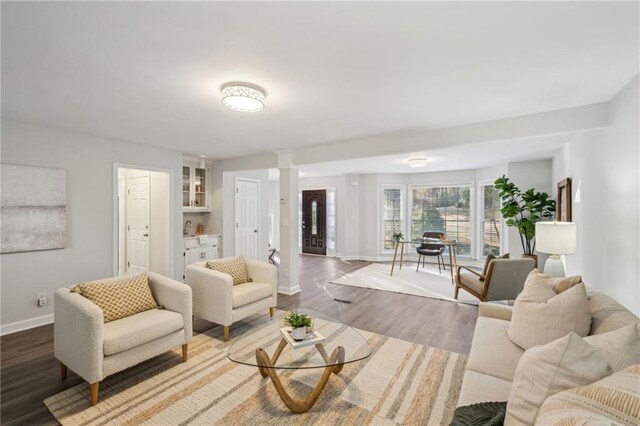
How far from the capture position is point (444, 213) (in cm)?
Result: 754

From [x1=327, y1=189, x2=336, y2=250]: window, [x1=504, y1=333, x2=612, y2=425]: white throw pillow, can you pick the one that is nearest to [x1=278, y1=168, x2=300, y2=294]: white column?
[x1=327, y1=189, x2=336, y2=250]: window

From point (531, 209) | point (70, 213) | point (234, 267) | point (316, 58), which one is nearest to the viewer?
point (316, 58)

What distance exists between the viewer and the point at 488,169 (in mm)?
6602

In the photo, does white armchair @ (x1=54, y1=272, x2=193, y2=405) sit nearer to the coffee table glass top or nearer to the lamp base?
the coffee table glass top

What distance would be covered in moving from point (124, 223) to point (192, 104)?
3.94 meters

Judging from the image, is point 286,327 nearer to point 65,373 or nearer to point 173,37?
point 65,373

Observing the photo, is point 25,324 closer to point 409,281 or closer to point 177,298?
point 177,298

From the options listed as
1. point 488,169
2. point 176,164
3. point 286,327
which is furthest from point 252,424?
point 488,169

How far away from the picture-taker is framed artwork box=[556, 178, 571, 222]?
385 centimetres

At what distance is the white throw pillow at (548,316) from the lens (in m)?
1.73

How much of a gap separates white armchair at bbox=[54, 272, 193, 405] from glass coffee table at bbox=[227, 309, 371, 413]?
2.08ft

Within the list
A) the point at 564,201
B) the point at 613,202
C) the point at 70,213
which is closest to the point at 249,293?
the point at 70,213

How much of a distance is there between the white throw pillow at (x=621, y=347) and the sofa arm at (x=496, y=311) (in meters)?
1.23

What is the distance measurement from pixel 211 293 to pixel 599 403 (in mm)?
3019
